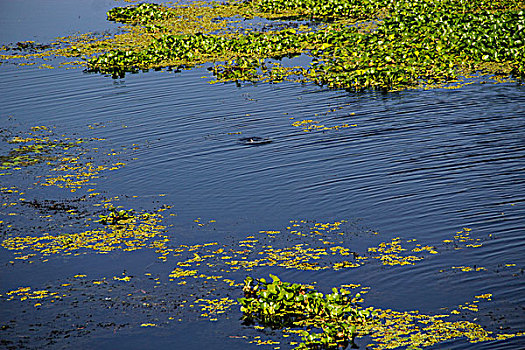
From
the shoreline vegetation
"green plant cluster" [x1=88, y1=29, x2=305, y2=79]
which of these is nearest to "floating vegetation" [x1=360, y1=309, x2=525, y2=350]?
the shoreline vegetation

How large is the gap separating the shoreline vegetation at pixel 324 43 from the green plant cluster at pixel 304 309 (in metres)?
10.3

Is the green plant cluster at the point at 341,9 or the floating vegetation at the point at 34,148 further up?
the green plant cluster at the point at 341,9

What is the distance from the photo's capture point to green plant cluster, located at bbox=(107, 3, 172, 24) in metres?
28.2

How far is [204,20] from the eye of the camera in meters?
27.5

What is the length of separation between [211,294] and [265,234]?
1.82 meters

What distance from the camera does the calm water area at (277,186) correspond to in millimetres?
8023

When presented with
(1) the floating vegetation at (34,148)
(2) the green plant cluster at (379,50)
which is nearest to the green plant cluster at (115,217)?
(1) the floating vegetation at (34,148)

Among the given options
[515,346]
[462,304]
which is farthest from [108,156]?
[515,346]

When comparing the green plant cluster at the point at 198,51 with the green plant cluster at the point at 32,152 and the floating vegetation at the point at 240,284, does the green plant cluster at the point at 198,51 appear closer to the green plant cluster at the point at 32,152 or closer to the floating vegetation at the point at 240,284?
the green plant cluster at the point at 32,152

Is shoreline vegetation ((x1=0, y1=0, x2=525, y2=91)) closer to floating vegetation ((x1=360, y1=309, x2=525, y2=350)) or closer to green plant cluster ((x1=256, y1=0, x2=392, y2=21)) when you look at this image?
green plant cluster ((x1=256, y1=0, x2=392, y2=21))

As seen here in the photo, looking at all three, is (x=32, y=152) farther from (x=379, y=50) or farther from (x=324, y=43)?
(x=324, y=43)

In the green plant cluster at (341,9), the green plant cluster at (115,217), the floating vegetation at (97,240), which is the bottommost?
the floating vegetation at (97,240)

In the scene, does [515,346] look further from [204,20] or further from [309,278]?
[204,20]

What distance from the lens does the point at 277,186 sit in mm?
11852
